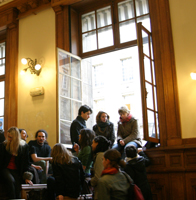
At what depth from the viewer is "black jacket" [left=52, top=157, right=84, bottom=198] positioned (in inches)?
145

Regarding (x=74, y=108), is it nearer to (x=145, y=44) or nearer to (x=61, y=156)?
(x=145, y=44)

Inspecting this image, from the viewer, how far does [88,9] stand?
6.95 meters

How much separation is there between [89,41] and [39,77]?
1443 millimetres

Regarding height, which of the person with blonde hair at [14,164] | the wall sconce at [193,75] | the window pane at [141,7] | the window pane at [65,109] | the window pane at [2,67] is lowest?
the person with blonde hair at [14,164]

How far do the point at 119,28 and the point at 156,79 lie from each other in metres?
1.72

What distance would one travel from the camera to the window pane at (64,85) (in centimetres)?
611

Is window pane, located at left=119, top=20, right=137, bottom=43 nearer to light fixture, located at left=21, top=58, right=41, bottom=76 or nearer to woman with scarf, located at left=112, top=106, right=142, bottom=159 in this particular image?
woman with scarf, located at left=112, top=106, right=142, bottom=159

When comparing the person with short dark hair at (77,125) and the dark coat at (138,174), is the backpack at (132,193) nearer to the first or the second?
the dark coat at (138,174)

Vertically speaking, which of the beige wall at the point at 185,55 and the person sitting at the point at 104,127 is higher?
the beige wall at the point at 185,55

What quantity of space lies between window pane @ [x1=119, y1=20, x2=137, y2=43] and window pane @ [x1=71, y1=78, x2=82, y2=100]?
1.33 metres

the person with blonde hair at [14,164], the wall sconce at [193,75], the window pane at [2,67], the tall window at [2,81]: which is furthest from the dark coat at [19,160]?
the window pane at [2,67]

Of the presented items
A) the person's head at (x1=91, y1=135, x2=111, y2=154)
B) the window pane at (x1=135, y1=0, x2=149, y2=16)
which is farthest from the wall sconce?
the person's head at (x1=91, y1=135, x2=111, y2=154)

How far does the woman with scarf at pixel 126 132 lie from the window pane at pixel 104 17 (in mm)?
2437

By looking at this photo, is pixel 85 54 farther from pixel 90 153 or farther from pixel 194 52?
pixel 90 153
